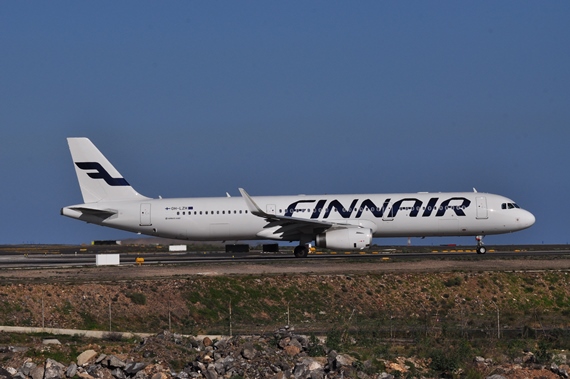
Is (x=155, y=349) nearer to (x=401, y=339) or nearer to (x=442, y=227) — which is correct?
(x=401, y=339)

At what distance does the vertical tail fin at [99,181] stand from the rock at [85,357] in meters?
40.3

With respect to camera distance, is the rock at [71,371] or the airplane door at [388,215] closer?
the rock at [71,371]

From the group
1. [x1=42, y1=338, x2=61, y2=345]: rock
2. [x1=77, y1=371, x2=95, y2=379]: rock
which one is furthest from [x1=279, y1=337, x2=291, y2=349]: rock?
[x1=42, y1=338, x2=61, y2=345]: rock

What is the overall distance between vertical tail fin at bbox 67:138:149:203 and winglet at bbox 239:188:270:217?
8.85 meters

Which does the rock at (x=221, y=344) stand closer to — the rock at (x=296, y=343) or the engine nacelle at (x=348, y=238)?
the rock at (x=296, y=343)

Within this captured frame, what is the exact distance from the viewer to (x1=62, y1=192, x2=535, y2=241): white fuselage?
60.3 m

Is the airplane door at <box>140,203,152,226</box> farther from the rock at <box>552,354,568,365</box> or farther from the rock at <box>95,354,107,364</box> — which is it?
the rock at <box>552,354,568,365</box>

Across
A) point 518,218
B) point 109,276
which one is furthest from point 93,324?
point 518,218

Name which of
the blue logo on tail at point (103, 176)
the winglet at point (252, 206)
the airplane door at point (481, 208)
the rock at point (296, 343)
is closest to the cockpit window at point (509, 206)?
the airplane door at point (481, 208)

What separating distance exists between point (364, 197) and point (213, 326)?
945 inches

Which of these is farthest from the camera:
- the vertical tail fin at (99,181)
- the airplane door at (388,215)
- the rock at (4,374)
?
the vertical tail fin at (99,181)

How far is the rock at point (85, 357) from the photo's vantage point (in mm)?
24547

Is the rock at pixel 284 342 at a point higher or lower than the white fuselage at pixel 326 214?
lower

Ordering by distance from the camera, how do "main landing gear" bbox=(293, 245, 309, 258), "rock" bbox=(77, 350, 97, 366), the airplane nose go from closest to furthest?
"rock" bbox=(77, 350, 97, 366)
the airplane nose
"main landing gear" bbox=(293, 245, 309, 258)
